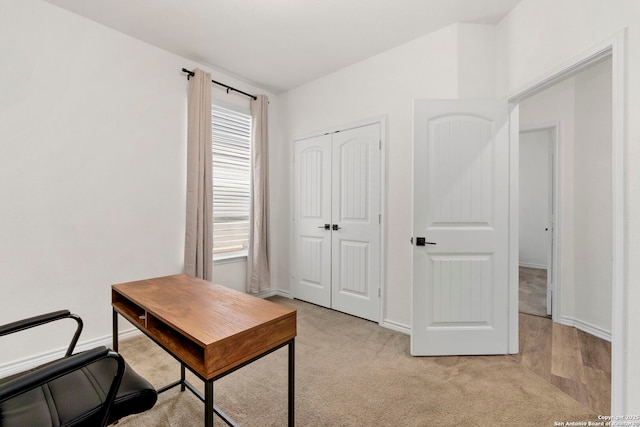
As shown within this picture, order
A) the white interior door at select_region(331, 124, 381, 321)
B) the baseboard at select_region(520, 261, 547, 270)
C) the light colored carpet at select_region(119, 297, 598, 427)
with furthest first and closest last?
the baseboard at select_region(520, 261, 547, 270) → the white interior door at select_region(331, 124, 381, 321) → the light colored carpet at select_region(119, 297, 598, 427)

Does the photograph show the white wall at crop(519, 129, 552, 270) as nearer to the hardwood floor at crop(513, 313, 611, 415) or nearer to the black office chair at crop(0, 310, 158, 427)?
the hardwood floor at crop(513, 313, 611, 415)

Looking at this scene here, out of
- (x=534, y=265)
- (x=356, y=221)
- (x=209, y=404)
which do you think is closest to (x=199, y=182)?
(x=356, y=221)

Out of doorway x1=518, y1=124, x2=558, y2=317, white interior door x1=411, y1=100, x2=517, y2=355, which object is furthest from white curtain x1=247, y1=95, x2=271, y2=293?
doorway x1=518, y1=124, x2=558, y2=317

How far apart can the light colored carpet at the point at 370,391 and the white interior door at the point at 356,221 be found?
0.72 m

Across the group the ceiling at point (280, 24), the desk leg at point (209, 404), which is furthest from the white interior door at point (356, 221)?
the desk leg at point (209, 404)

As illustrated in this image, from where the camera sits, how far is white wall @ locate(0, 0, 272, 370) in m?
2.13

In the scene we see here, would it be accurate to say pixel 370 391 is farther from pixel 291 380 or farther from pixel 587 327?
pixel 587 327

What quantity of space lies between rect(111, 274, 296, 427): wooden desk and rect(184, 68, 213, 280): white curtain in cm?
122

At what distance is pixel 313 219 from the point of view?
3.69 m

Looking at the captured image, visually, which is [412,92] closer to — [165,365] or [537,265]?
[165,365]

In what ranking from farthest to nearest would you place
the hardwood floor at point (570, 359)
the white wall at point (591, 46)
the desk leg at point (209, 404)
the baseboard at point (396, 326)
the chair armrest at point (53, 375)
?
the baseboard at point (396, 326) → the hardwood floor at point (570, 359) → the white wall at point (591, 46) → the desk leg at point (209, 404) → the chair armrest at point (53, 375)

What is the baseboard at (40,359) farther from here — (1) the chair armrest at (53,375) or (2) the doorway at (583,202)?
(2) the doorway at (583,202)

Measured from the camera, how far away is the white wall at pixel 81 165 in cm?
213

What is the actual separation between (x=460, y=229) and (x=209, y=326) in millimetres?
2049
